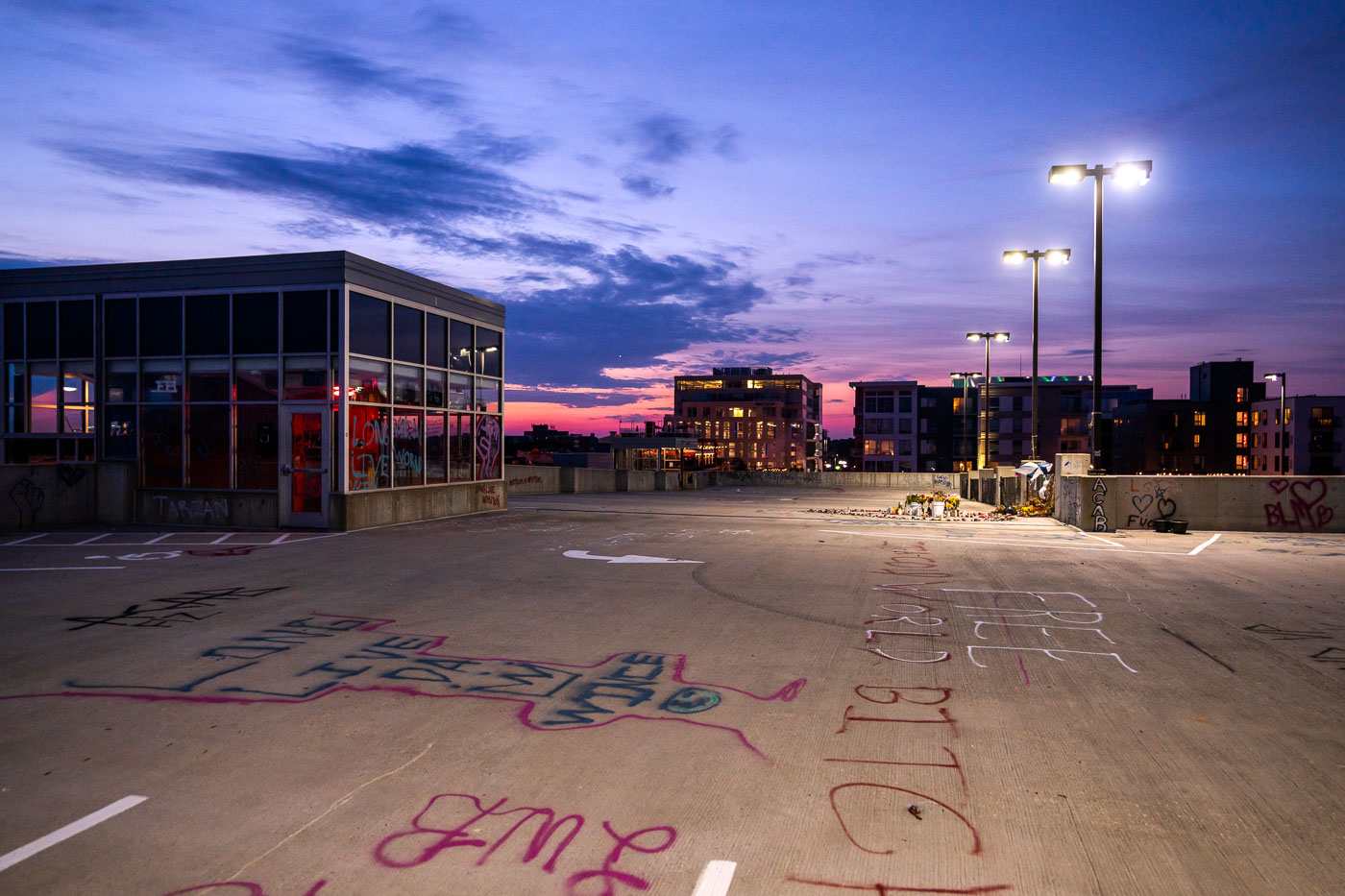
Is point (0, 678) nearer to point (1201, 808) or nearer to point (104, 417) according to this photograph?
point (1201, 808)

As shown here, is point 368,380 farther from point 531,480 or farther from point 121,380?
point 531,480

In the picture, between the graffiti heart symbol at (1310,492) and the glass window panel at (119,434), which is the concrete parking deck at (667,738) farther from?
the graffiti heart symbol at (1310,492)

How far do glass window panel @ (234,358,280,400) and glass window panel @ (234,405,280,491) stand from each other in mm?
299

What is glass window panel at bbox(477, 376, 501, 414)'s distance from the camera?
942 inches

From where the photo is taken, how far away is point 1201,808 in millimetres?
4426

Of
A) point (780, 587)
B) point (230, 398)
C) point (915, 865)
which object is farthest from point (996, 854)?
point (230, 398)

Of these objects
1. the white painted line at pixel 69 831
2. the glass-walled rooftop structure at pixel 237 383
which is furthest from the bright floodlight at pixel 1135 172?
the white painted line at pixel 69 831

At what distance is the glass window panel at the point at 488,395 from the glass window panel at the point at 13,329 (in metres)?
12.3

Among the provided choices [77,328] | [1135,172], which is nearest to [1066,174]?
[1135,172]

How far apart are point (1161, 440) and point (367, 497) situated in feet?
351

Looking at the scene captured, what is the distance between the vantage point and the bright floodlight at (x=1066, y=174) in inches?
699

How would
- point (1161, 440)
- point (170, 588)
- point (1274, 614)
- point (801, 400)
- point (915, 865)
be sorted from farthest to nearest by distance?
1. point (801, 400)
2. point (1161, 440)
3. point (170, 588)
4. point (1274, 614)
5. point (915, 865)

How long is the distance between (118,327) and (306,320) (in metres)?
5.88

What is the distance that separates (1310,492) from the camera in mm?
18953
